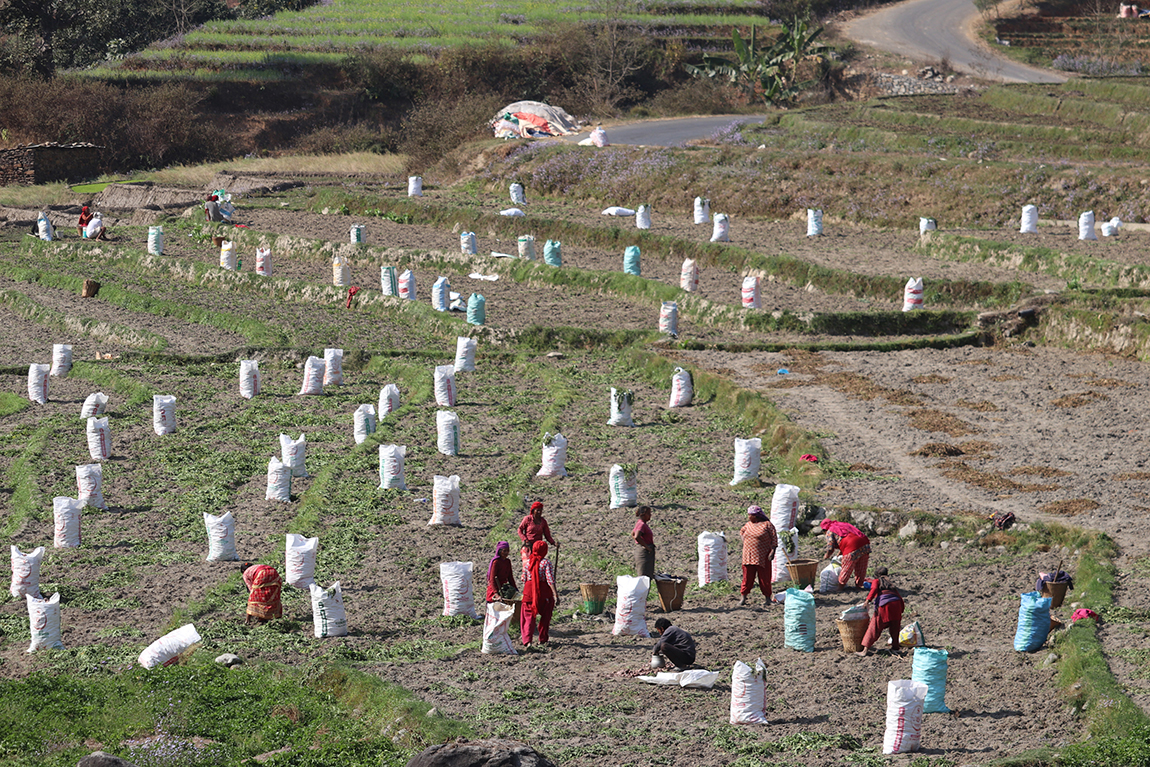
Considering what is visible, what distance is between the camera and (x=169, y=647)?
47.2 ft

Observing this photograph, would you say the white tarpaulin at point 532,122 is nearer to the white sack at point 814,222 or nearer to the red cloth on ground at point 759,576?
the white sack at point 814,222

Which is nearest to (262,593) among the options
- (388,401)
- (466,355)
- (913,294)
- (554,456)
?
(554,456)

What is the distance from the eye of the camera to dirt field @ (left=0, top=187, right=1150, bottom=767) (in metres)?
12.7

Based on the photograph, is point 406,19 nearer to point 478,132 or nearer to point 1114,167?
point 478,132

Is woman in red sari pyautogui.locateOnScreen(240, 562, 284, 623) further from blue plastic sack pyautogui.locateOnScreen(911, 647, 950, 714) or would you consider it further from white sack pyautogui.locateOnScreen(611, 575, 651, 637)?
blue plastic sack pyautogui.locateOnScreen(911, 647, 950, 714)

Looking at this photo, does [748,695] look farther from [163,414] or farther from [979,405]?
[163,414]

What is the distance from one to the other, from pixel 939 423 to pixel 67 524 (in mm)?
13852

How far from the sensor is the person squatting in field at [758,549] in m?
15.6

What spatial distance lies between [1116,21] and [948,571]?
65.7 metres

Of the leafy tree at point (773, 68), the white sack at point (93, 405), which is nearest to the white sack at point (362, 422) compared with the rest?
the white sack at point (93, 405)

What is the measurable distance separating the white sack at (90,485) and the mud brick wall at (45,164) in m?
43.6

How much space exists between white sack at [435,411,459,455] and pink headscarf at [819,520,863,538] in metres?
7.62

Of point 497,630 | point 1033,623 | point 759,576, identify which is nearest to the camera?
point 1033,623

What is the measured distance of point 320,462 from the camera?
73.5 feet
